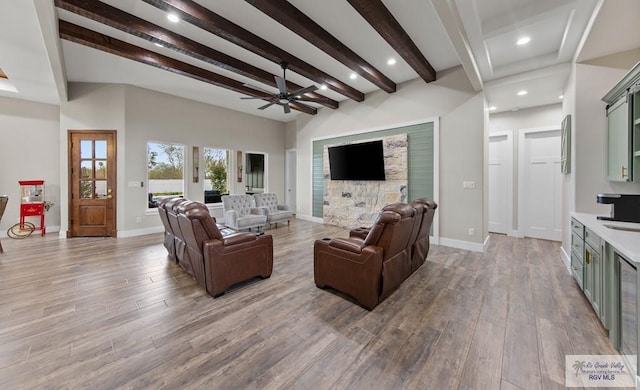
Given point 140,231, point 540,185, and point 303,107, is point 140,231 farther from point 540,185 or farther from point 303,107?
point 540,185

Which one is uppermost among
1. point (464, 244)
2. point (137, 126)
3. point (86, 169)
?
point (137, 126)

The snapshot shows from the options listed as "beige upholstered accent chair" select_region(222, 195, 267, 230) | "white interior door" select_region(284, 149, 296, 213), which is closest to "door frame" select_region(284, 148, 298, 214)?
"white interior door" select_region(284, 149, 296, 213)

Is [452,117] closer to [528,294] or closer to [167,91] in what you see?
[528,294]

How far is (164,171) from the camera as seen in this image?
A: 616 centimetres

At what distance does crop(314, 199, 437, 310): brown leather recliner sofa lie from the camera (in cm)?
238

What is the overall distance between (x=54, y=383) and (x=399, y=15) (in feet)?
15.3

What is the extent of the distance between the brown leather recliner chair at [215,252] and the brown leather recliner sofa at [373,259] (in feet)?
2.61

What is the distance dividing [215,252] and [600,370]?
3.21 m

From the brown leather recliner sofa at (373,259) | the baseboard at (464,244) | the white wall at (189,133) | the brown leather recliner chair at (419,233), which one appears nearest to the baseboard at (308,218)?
the white wall at (189,133)

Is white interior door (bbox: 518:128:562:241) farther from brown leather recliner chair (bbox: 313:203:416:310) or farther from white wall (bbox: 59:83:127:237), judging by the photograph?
white wall (bbox: 59:83:127:237)

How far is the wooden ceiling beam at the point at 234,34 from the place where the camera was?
275 cm

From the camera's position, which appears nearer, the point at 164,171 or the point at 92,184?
the point at 92,184

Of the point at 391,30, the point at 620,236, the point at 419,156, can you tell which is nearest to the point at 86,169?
the point at 391,30

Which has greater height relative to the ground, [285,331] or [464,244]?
[464,244]
